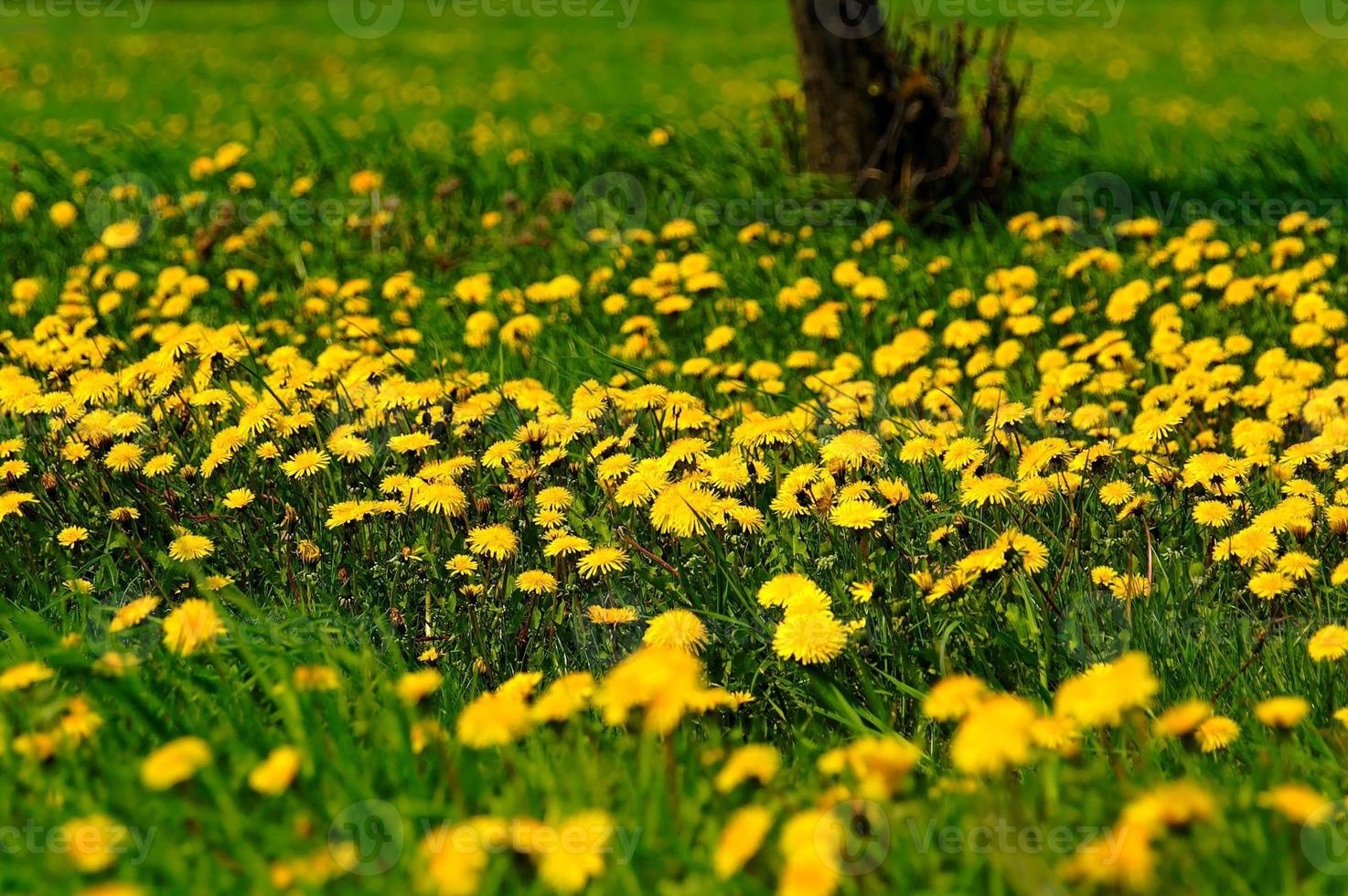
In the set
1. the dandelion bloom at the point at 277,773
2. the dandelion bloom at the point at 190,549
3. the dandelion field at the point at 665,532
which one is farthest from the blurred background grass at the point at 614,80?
the dandelion bloom at the point at 277,773

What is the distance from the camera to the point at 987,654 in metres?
2.65

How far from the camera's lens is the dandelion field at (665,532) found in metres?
1.74

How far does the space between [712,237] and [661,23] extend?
574 inches

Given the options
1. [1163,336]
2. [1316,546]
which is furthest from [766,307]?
[1316,546]

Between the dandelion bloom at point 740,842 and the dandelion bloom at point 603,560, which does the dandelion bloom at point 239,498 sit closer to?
the dandelion bloom at point 603,560

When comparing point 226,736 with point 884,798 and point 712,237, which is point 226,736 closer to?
point 884,798

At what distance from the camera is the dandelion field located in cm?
174

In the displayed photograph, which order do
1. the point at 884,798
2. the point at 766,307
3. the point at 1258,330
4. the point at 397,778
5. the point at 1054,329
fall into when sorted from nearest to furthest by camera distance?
the point at 884,798 < the point at 397,778 < the point at 1258,330 < the point at 1054,329 < the point at 766,307

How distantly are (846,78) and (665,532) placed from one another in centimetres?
403

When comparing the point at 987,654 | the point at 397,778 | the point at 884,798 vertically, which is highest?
the point at 884,798

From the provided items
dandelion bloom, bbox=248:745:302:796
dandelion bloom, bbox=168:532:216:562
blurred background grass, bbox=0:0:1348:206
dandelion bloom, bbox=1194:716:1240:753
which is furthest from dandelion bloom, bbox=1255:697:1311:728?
blurred background grass, bbox=0:0:1348:206

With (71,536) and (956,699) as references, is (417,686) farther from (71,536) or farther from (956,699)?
(71,536)

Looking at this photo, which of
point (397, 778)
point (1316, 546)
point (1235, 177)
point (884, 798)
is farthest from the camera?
point (1235, 177)

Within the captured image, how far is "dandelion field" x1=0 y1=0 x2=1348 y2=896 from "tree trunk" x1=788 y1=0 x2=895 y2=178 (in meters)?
0.25
